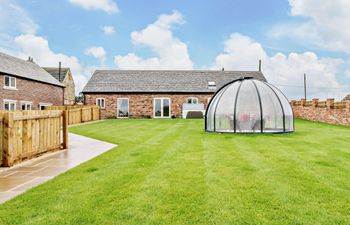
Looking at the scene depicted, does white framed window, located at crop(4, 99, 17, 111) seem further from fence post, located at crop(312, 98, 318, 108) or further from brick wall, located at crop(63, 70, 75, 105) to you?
fence post, located at crop(312, 98, 318, 108)

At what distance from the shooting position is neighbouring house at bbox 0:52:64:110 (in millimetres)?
24906

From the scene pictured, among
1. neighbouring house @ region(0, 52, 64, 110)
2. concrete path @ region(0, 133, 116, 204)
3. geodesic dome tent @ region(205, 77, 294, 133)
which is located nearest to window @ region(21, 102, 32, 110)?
neighbouring house @ region(0, 52, 64, 110)

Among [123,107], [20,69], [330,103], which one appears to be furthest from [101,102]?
[330,103]

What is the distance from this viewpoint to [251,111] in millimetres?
13859

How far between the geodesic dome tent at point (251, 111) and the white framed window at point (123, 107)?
1912cm

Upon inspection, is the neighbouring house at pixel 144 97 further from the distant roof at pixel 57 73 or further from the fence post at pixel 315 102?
the distant roof at pixel 57 73

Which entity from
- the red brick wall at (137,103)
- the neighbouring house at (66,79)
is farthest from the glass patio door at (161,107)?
the neighbouring house at (66,79)

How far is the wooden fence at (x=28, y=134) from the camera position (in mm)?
6770

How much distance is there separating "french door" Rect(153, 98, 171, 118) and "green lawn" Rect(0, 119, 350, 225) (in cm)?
2485

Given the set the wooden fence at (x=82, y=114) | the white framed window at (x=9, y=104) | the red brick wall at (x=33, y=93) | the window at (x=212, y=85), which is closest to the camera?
the wooden fence at (x=82, y=114)

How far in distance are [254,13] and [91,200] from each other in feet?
54.5

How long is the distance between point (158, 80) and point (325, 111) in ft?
61.0

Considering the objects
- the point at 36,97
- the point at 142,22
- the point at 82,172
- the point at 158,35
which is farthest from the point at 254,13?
the point at 36,97

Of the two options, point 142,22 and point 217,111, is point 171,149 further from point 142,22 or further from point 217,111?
point 142,22
